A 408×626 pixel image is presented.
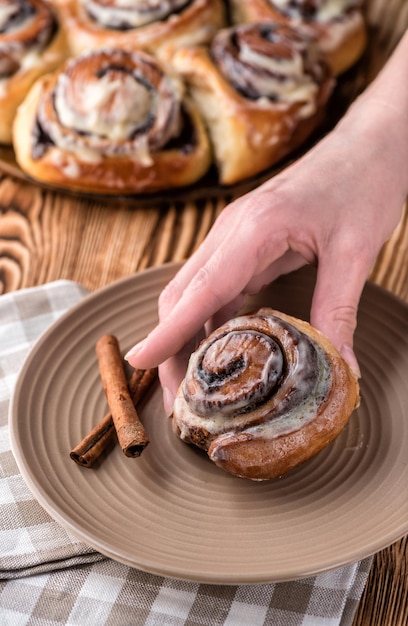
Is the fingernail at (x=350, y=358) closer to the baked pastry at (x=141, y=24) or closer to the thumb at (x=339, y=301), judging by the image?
the thumb at (x=339, y=301)

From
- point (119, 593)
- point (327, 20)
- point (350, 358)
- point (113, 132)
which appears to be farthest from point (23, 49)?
point (119, 593)

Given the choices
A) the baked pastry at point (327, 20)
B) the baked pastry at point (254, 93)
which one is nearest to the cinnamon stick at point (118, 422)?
the baked pastry at point (254, 93)

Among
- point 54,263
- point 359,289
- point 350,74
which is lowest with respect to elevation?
point 54,263

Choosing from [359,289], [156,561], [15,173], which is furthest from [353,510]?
[15,173]

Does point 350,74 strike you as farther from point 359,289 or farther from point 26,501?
point 26,501

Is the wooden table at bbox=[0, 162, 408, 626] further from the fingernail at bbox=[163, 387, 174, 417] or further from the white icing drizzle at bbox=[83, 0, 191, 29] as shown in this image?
the fingernail at bbox=[163, 387, 174, 417]

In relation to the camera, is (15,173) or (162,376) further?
(15,173)

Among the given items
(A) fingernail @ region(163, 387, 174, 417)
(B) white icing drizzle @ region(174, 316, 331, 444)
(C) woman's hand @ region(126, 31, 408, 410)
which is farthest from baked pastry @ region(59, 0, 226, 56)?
(B) white icing drizzle @ region(174, 316, 331, 444)
